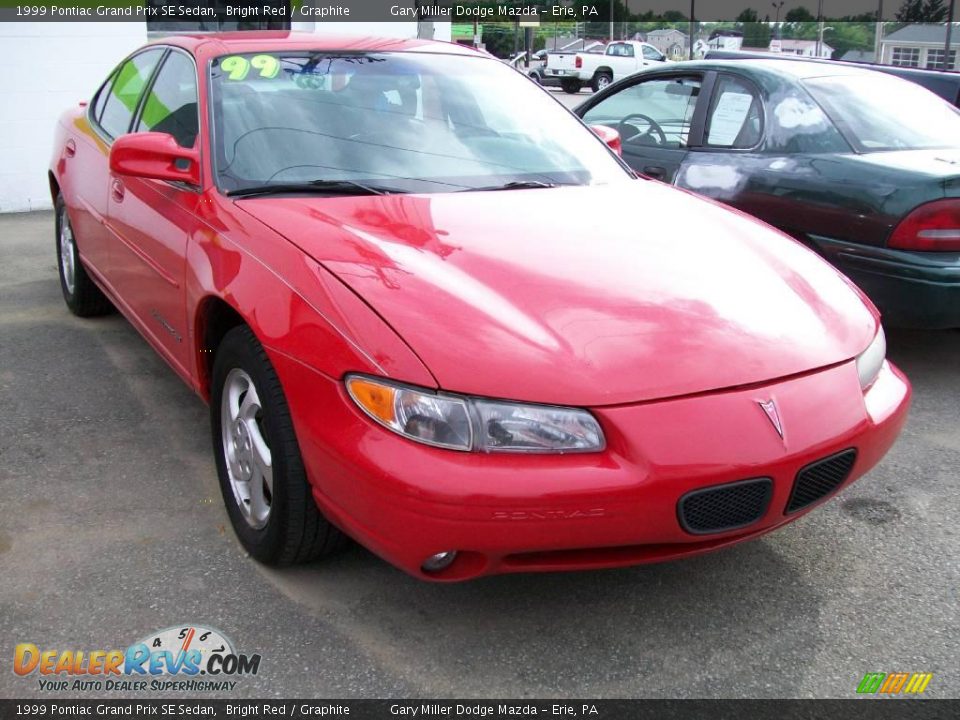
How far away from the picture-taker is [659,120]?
5574mm

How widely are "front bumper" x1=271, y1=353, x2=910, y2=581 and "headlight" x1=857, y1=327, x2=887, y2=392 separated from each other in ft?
0.89

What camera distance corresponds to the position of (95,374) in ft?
14.4

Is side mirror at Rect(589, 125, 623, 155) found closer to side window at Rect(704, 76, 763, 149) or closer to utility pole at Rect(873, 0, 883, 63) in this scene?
side window at Rect(704, 76, 763, 149)

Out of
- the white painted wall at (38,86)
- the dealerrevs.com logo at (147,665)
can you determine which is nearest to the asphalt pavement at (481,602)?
the dealerrevs.com logo at (147,665)

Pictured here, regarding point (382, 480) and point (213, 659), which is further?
point (213, 659)

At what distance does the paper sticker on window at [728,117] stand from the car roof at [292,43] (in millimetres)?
1693

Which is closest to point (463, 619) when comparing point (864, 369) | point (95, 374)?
point (864, 369)

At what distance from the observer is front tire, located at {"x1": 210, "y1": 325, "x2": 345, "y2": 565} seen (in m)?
2.51

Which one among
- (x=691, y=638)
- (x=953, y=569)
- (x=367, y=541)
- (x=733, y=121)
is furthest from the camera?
(x=733, y=121)

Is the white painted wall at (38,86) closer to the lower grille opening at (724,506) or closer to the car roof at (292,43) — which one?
the car roof at (292,43)

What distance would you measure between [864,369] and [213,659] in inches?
72.8

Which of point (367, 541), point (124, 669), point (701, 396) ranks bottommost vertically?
point (124, 669)

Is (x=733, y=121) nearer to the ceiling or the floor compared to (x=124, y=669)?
nearer to the ceiling

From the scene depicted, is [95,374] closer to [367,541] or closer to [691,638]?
[367,541]
